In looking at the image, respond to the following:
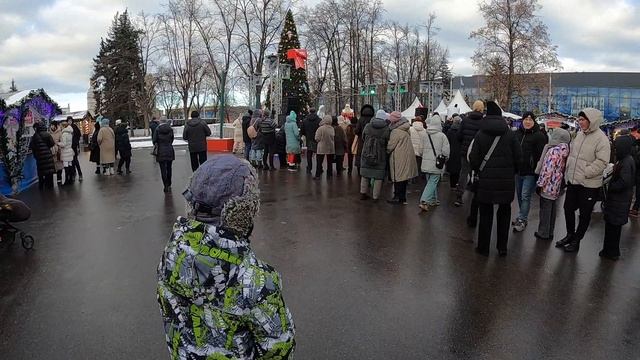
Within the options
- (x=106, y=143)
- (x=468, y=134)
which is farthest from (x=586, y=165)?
(x=106, y=143)

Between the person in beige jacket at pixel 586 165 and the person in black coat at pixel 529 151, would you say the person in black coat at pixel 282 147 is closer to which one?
the person in black coat at pixel 529 151

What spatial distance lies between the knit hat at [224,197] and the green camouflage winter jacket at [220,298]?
5 centimetres

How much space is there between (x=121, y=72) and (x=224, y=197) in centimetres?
4991

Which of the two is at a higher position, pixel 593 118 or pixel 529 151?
pixel 593 118

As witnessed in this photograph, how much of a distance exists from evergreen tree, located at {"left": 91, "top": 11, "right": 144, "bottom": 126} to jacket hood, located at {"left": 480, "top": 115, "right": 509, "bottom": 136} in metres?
44.4

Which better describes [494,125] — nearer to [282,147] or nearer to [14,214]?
[14,214]

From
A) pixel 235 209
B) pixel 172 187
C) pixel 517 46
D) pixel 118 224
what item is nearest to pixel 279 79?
pixel 172 187

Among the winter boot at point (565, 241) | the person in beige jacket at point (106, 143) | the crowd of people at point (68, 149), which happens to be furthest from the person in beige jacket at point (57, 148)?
the winter boot at point (565, 241)

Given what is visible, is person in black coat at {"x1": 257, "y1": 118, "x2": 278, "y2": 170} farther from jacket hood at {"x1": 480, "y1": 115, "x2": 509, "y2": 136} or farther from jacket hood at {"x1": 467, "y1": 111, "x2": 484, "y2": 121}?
jacket hood at {"x1": 480, "y1": 115, "x2": 509, "y2": 136}

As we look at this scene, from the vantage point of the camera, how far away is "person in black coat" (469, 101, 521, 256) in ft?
19.2

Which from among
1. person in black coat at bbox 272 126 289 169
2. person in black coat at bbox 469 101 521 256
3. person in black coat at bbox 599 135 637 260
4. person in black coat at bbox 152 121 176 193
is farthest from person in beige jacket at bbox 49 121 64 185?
person in black coat at bbox 599 135 637 260

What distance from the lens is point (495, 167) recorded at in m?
5.87

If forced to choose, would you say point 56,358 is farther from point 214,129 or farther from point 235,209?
point 214,129

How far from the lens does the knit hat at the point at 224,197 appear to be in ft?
6.18
